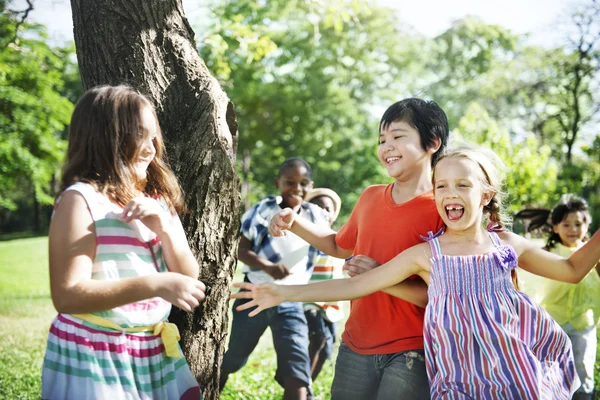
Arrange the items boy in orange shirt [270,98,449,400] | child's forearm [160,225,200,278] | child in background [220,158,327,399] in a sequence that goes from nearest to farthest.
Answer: child's forearm [160,225,200,278]
boy in orange shirt [270,98,449,400]
child in background [220,158,327,399]

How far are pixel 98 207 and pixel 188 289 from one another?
16.6 inches

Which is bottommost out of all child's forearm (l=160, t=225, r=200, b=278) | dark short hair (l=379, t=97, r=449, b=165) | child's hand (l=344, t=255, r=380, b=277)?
child's hand (l=344, t=255, r=380, b=277)

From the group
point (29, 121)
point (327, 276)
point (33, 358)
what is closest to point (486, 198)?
point (327, 276)

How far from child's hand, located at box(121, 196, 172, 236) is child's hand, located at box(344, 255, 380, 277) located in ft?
3.00

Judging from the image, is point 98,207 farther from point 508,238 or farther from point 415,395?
point 508,238

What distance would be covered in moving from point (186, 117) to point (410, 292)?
54.2 inches

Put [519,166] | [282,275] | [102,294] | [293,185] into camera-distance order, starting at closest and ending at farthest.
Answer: [102,294]
[282,275]
[293,185]
[519,166]

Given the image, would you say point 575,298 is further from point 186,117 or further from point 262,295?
point 186,117

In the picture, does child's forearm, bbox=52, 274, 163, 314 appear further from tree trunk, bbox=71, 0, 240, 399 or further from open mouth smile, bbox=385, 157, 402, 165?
open mouth smile, bbox=385, 157, 402, 165

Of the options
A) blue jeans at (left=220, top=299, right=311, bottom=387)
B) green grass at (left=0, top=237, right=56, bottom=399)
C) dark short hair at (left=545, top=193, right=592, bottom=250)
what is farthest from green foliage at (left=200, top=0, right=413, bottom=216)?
blue jeans at (left=220, top=299, right=311, bottom=387)

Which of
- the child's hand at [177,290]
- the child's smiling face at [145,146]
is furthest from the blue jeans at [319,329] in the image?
the child's hand at [177,290]

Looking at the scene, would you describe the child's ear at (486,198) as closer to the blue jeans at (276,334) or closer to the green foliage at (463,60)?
the blue jeans at (276,334)

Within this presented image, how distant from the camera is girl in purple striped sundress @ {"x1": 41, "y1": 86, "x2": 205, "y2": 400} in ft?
6.23

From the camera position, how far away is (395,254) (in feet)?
8.98
